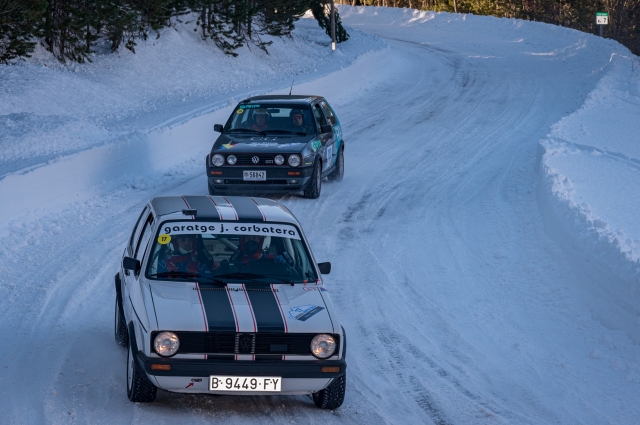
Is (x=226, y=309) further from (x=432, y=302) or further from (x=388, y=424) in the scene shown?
(x=432, y=302)

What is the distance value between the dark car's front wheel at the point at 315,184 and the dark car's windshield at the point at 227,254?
692cm

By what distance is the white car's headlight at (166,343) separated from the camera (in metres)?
5.95

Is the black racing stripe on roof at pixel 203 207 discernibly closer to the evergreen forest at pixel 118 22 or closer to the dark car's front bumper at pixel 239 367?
the dark car's front bumper at pixel 239 367

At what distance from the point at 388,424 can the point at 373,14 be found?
5447cm

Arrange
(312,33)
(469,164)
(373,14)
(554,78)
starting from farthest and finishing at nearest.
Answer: (373,14)
(312,33)
(554,78)
(469,164)

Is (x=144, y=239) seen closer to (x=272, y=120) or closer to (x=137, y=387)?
(x=137, y=387)

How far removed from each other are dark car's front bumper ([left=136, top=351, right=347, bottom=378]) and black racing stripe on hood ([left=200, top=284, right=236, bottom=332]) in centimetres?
23

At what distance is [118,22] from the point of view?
23.4m

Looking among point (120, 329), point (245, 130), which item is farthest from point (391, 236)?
point (120, 329)

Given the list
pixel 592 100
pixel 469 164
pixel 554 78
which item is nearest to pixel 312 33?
pixel 554 78

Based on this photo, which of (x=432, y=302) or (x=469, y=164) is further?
(x=469, y=164)

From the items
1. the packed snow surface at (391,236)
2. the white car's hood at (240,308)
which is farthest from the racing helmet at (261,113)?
the white car's hood at (240,308)

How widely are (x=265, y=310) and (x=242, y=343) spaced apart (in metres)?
0.32

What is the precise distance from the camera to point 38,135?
625 inches
